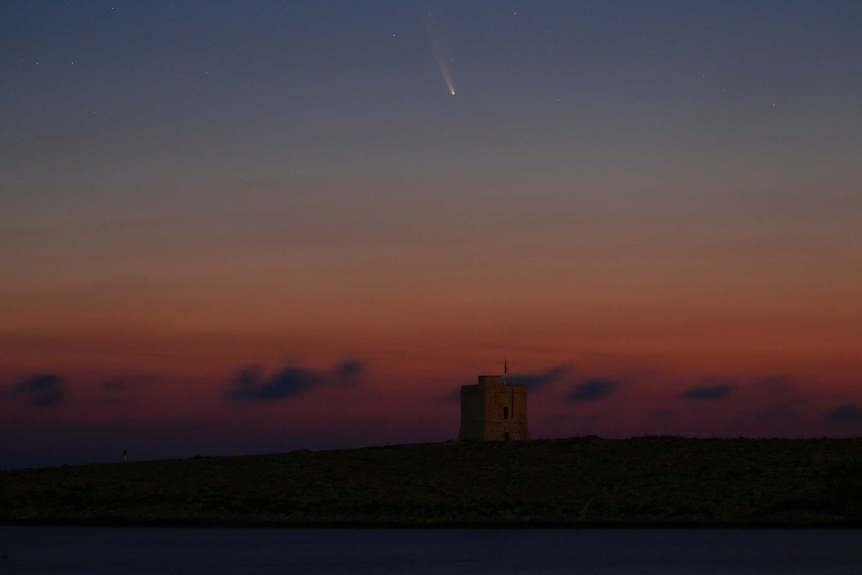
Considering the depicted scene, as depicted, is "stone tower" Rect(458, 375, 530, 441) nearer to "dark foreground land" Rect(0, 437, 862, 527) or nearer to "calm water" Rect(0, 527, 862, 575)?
"dark foreground land" Rect(0, 437, 862, 527)

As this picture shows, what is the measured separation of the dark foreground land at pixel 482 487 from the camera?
5894 cm

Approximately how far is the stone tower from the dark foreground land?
11.8 meters

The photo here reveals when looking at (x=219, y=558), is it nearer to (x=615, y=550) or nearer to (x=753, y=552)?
A: (x=615, y=550)

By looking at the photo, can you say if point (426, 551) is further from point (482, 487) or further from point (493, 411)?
point (493, 411)

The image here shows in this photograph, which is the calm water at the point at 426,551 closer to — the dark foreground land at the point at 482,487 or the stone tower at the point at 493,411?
the dark foreground land at the point at 482,487

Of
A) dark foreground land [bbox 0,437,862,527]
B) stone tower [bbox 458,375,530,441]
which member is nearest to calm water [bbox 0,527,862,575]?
dark foreground land [bbox 0,437,862,527]

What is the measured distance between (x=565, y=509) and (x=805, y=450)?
18.5 meters

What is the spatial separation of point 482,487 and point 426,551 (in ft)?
77.2

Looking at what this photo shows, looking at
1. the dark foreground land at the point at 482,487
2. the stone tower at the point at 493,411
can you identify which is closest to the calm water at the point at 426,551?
the dark foreground land at the point at 482,487

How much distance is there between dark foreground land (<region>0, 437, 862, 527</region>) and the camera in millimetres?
58938

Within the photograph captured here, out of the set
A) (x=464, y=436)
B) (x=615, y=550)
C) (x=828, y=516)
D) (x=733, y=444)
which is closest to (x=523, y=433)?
(x=464, y=436)

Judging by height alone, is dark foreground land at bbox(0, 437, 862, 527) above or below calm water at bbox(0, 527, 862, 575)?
above

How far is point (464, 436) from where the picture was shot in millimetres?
Answer: 91250

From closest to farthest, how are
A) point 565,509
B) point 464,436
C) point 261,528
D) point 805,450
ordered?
point 261,528 < point 565,509 < point 805,450 < point 464,436
